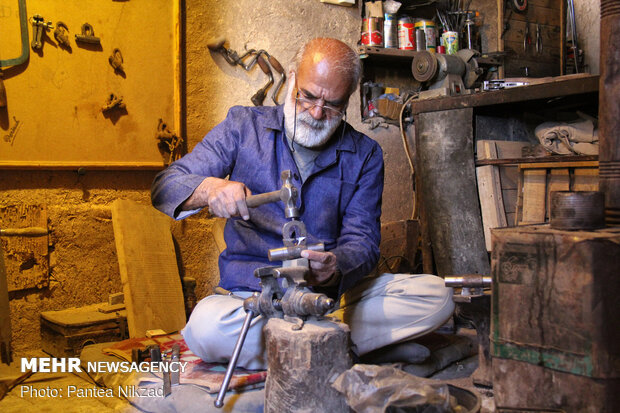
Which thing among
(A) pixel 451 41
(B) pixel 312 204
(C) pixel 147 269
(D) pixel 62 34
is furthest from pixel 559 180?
(D) pixel 62 34

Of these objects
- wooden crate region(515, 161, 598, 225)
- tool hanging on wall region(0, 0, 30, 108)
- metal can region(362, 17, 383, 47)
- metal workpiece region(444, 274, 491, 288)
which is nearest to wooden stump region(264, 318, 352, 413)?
metal workpiece region(444, 274, 491, 288)

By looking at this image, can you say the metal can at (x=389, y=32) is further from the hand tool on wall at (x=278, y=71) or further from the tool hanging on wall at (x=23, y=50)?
the tool hanging on wall at (x=23, y=50)

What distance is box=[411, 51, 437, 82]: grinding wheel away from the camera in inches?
165

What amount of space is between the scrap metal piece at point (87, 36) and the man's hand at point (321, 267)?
2167 mm

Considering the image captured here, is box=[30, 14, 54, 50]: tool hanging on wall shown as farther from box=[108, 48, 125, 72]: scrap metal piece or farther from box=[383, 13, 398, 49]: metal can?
box=[383, 13, 398, 49]: metal can

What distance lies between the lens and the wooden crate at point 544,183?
3.30 m

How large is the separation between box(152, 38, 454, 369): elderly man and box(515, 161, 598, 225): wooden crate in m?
1.17

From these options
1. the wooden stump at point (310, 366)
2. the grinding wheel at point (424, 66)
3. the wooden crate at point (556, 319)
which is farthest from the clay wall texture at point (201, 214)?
the wooden crate at point (556, 319)

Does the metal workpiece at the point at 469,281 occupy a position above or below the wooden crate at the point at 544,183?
below

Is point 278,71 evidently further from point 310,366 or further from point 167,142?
point 310,366

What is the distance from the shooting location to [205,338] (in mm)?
2461

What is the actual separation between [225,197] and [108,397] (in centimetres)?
122

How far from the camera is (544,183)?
3.47 metres

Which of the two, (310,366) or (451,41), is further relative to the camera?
(451,41)
